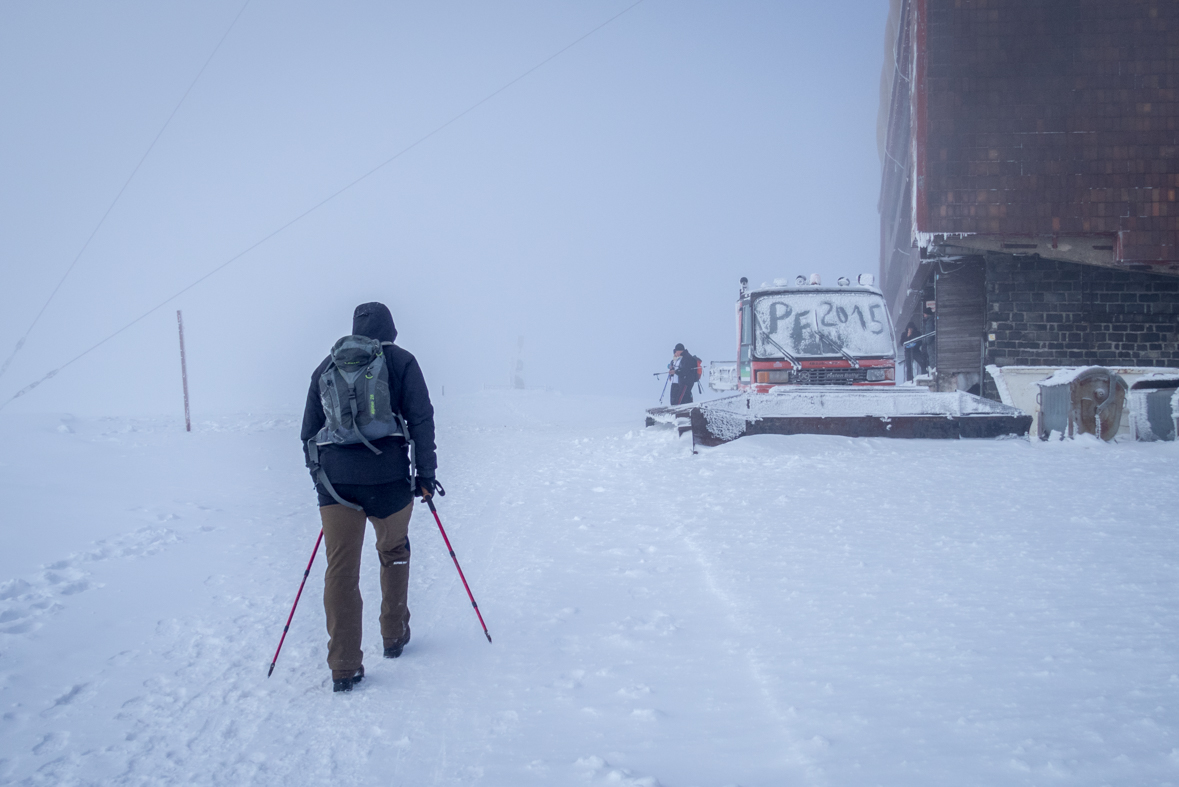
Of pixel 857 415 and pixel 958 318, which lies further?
pixel 958 318

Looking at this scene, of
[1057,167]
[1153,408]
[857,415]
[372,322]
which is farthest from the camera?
[1057,167]

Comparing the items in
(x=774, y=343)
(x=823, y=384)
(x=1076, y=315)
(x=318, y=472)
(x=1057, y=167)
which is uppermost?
(x=1057, y=167)

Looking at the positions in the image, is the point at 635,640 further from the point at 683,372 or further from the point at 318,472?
the point at 683,372

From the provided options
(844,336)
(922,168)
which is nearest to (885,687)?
(844,336)

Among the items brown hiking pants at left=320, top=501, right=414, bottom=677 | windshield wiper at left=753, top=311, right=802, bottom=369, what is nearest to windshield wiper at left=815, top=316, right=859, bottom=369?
windshield wiper at left=753, top=311, right=802, bottom=369

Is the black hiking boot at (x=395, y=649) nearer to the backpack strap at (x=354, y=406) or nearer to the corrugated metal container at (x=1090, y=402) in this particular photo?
the backpack strap at (x=354, y=406)

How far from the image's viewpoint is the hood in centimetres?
365

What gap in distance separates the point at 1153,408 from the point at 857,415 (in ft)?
14.8

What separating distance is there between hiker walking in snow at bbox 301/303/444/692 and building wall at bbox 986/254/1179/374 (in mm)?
16350

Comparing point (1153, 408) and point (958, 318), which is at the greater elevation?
point (958, 318)

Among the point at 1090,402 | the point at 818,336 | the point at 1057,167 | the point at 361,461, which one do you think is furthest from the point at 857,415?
the point at 1057,167

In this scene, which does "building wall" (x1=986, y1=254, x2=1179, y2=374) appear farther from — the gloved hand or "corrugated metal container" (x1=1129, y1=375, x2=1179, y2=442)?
the gloved hand

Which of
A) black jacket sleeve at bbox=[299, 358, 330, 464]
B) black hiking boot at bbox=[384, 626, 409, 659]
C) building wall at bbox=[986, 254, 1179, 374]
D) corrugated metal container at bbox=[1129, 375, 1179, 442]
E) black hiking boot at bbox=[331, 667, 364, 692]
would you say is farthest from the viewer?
building wall at bbox=[986, 254, 1179, 374]

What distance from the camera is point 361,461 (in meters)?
3.43
